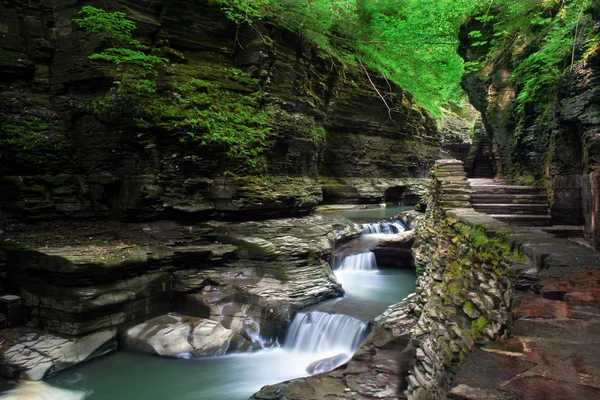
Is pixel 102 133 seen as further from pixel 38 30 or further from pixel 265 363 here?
pixel 265 363


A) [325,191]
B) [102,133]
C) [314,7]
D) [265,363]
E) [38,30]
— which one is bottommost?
[265,363]

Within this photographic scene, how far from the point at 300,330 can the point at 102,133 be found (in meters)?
7.53

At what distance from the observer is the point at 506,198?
8836 mm

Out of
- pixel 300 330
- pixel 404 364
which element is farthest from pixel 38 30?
pixel 404 364

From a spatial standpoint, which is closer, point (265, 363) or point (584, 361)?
point (584, 361)

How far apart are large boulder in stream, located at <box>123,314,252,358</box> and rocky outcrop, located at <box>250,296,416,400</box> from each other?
2.02 m

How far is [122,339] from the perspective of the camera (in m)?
8.45

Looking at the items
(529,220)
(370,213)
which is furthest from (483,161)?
(529,220)

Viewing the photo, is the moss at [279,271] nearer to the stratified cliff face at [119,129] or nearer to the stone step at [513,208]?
the stratified cliff face at [119,129]

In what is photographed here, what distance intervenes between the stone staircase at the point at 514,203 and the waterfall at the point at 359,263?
487 centimetres

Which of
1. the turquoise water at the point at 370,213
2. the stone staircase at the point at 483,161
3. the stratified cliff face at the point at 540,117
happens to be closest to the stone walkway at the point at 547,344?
the stratified cliff face at the point at 540,117

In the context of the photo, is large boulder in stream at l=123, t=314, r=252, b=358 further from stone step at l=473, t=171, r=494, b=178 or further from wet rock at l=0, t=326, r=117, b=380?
stone step at l=473, t=171, r=494, b=178

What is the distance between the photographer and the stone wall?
12.8 ft

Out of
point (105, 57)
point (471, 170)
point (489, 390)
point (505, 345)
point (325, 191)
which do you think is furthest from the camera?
point (471, 170)
